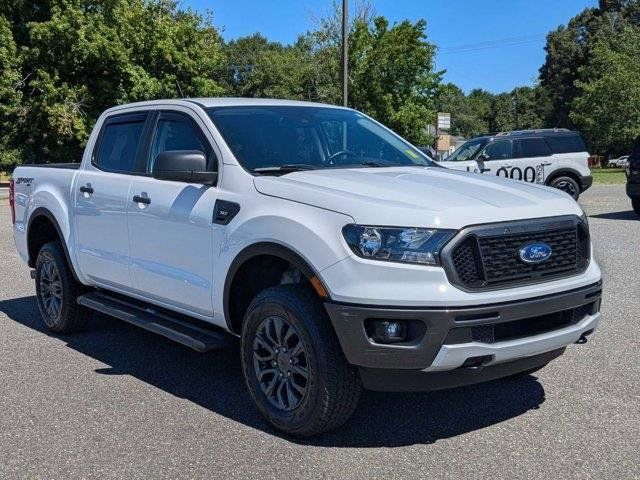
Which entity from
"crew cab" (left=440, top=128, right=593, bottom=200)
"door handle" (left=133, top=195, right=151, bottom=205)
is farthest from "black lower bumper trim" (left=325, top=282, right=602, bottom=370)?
"crew cab" (left=440, top=128, right=593, bottom=200)

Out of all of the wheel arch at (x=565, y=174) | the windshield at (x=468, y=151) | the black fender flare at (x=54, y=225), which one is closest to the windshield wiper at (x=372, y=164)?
the black fender flare at (x=54, y=225)

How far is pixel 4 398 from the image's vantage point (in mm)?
4734

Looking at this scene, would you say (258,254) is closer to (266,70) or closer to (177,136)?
(177,136)

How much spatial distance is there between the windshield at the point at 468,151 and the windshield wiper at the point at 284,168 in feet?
45.2

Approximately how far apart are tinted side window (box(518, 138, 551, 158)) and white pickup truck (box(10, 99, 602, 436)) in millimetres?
13332

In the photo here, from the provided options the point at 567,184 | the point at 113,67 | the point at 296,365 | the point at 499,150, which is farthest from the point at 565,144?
the point at 113,67

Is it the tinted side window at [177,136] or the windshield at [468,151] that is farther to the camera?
the windshield at [468,151]

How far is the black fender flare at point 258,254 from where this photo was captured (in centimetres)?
377

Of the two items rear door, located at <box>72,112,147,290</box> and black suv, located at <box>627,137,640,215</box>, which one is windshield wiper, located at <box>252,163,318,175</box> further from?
black suv, located at <box>627,137,640,215</box>

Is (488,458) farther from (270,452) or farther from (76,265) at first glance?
(76,265)

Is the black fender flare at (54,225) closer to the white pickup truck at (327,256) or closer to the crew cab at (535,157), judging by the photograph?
the white pickup truck at (327,256)

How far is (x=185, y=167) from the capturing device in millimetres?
4426

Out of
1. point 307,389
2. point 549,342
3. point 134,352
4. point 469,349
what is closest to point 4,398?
point 134,352

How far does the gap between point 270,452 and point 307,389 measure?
1.30 feet
